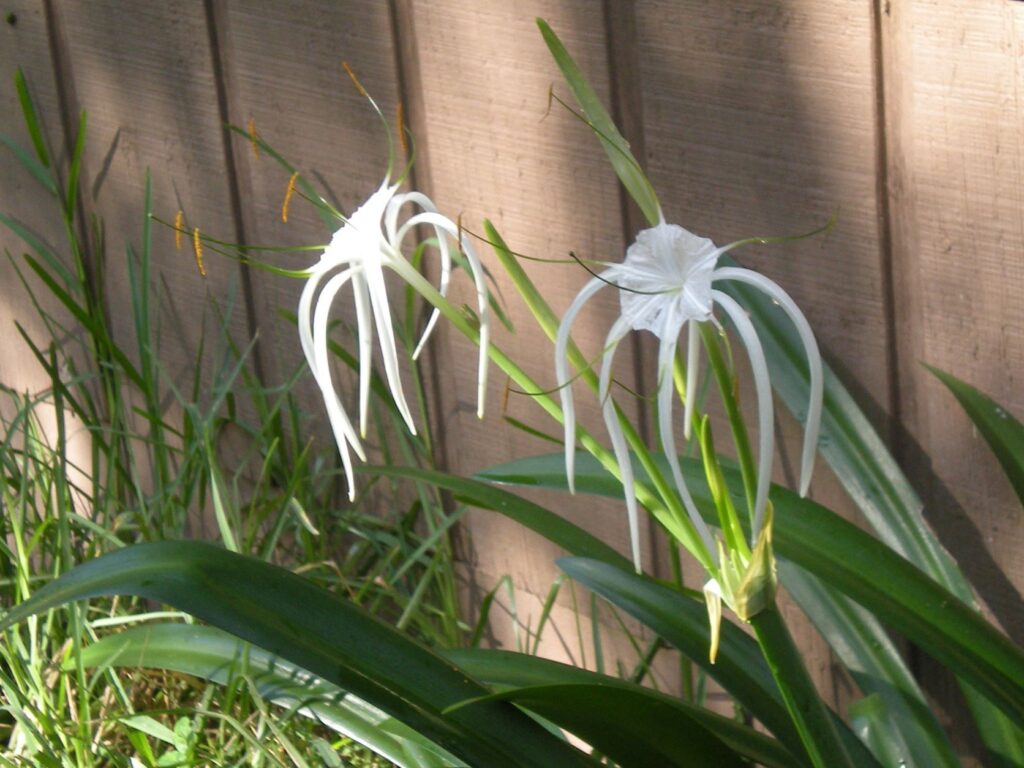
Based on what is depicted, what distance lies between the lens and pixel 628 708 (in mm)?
847

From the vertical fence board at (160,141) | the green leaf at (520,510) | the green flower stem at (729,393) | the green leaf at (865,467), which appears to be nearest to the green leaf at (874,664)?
the green leaf at (865,467)

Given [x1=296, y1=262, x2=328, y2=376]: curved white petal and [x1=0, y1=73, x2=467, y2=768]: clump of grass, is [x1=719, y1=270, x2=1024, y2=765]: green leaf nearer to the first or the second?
[x1=0, y1=73, x2=467, y2=768]: clump of grass

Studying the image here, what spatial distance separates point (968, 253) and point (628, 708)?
16.1 inches

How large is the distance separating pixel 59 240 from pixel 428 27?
2.41 feet

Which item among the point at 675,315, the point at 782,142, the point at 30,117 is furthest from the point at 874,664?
the point at 30,117

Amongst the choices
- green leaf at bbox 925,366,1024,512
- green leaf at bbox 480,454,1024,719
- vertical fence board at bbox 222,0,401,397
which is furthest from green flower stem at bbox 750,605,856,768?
vertical fence board at bbox 222,0,401,397

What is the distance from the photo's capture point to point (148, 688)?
1.46 metres

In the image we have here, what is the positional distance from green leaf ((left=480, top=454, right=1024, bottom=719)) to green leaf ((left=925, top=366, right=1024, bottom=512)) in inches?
4.6

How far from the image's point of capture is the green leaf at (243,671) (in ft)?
3.36

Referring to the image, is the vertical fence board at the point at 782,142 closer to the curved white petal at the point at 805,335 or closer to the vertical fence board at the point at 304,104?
the vertical fence board at the point at 304,104

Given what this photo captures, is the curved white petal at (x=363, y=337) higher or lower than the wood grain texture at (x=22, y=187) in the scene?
lower

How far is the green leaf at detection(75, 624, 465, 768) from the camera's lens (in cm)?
102

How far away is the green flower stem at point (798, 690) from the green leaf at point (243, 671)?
1.06 feet

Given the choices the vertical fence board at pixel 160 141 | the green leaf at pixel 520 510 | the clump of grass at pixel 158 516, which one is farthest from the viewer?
the vertical fence board at pixel 160 141
